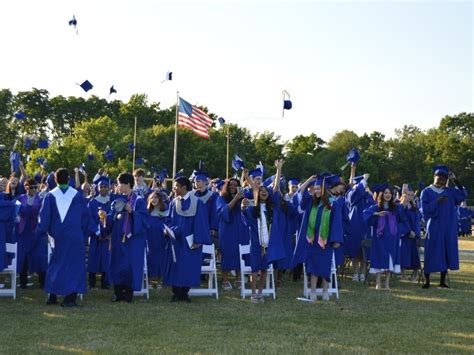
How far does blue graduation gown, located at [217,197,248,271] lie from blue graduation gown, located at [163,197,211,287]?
1054mm

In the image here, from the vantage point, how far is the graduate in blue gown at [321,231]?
11328 millimetres

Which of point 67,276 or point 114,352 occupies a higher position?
point 67,276

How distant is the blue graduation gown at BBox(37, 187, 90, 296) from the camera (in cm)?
1023

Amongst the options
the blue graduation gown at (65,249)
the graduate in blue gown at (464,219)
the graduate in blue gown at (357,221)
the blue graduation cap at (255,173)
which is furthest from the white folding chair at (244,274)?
the graduate in blue gown at (464,219)

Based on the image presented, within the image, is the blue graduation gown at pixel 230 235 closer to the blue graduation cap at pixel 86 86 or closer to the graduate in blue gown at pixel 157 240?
the graduate in blue gown at pixel 157 240

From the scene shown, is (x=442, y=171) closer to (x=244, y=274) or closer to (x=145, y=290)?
(x=244, y=274)

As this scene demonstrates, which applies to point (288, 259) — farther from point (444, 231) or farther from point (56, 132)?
point (56, 132)

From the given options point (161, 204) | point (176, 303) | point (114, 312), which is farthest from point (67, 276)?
point (161, 204)

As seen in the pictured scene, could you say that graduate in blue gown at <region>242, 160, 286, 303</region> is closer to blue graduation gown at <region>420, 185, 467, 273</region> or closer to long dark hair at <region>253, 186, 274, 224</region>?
long dark hair at <region>253, 186, 274, 224</region>

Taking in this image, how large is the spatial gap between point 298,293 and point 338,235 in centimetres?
180

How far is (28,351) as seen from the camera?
7.30 meters

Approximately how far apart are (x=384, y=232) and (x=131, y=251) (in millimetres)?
4979

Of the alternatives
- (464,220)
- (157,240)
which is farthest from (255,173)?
(464,220)

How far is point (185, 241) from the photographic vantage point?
11.3 m
